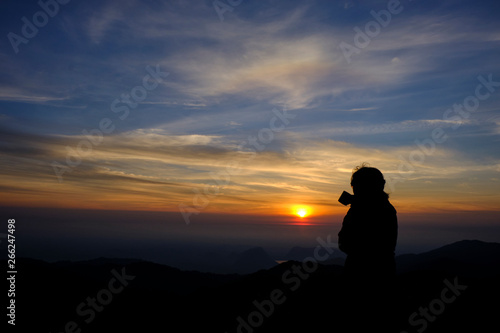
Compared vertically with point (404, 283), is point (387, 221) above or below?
above

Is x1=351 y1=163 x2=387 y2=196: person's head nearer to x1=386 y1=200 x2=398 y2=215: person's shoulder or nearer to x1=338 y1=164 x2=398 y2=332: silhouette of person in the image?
x1=338 y1=164 x2=398 y2=332: silhouette of person

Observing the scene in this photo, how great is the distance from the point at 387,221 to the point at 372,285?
98cm

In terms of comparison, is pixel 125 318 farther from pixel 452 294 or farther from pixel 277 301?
pixel 452 294

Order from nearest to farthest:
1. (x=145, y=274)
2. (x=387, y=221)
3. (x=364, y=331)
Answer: (x=364, y=331)
(x=387, y=221)
(x=145, y=274)

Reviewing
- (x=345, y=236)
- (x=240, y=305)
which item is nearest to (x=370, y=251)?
(x=345, y=236)

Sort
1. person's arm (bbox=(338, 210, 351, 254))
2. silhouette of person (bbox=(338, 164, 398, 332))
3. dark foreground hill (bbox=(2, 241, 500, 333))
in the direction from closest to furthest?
silhouette of person (bbox=(338, 164, 398, 332)) < person's arm (bbox=(338, 210, 351, 254)) < dark foreground hill (bbox=(2, 241, 500, 333))

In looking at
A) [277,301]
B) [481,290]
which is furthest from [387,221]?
[481,290]

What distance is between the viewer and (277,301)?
2833 centimetres

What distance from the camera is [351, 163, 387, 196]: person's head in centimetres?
472

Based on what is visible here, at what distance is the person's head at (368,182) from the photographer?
15.5 feet

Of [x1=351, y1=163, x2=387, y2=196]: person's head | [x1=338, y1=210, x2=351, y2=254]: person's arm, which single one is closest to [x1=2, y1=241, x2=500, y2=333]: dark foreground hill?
[x1=338, y1=210, x2=351, y2=254]: person's arm

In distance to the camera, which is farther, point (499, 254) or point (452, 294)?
point (499, 254)

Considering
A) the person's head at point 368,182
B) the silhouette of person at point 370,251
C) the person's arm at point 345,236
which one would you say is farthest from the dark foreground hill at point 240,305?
the person's head at point 368,182

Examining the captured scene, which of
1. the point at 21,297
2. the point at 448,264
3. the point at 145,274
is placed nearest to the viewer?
the point at 21,297
